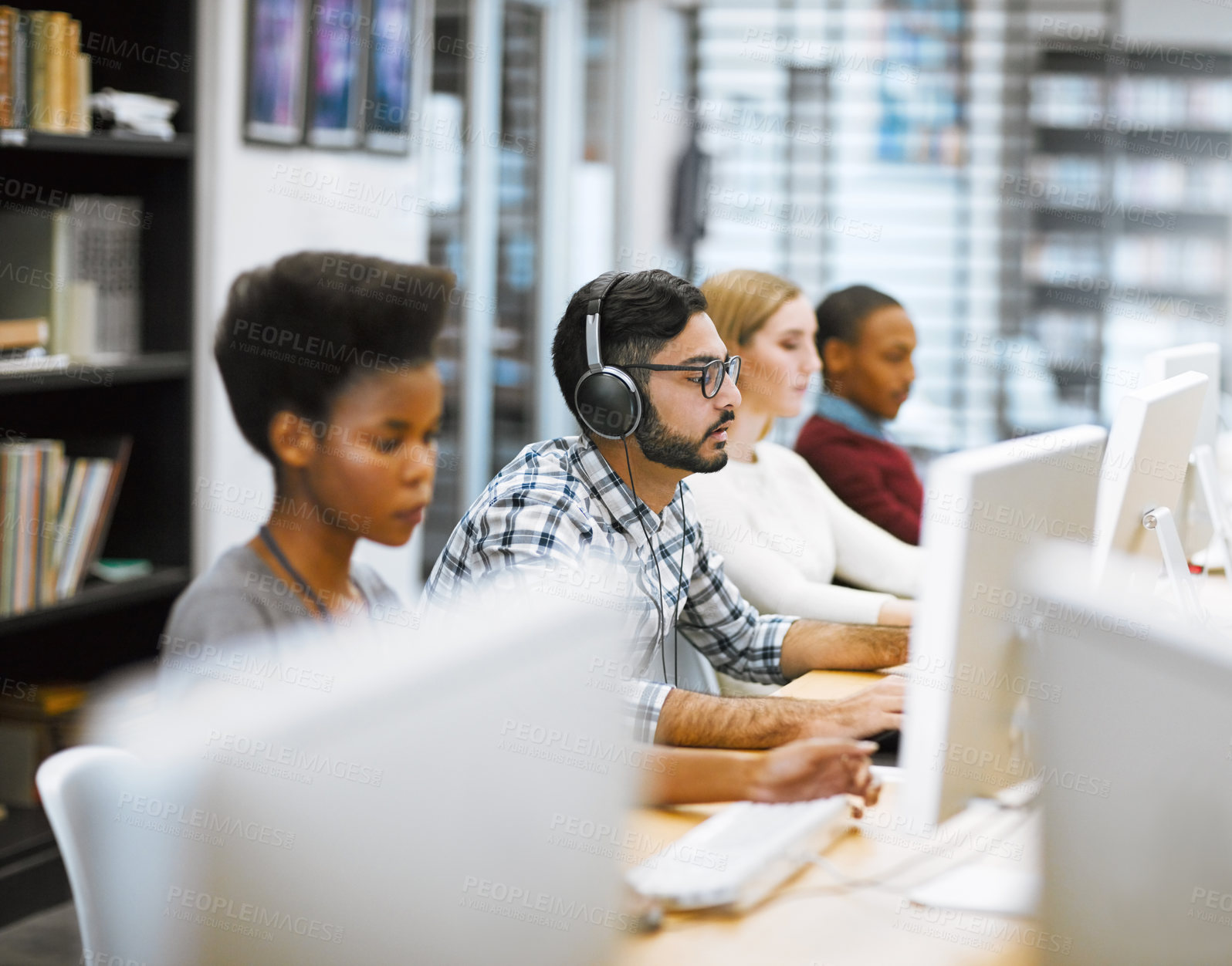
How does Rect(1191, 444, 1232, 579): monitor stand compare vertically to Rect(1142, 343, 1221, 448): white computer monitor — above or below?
below

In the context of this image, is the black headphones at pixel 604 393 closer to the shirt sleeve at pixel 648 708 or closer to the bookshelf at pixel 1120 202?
the shirt sleeve at pixel 648 708

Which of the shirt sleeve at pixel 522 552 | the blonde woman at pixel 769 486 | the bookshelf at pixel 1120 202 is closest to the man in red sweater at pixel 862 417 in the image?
the blonde woman at pixel 769 486

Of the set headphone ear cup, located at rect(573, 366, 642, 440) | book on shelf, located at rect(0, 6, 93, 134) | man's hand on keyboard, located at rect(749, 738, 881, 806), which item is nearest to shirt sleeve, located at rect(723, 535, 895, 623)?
headphone ear cup, located at rect(573, 366, 642, 440)

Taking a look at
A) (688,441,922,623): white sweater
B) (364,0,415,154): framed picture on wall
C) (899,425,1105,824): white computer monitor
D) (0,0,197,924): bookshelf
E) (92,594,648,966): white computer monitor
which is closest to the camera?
(92,594,648,966): white computer monitor

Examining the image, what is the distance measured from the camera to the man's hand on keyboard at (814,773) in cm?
121

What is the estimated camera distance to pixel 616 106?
4.62 metres

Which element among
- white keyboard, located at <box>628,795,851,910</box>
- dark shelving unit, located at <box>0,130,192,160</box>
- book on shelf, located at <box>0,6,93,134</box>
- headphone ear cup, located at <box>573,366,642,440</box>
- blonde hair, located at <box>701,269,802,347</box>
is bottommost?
white keyboard, located at <box>628,795,851,910</box>

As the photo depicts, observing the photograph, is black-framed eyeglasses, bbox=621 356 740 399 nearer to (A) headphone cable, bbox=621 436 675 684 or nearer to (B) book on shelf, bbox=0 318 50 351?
(A) headphone cable, bbox=621 436 675 684

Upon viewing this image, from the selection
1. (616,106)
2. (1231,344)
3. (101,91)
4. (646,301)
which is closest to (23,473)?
(101,91)

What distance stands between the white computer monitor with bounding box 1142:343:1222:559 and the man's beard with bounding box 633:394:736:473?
64 centimetres

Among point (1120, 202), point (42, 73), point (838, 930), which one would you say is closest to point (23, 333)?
point (42, 73)

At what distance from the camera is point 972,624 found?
0.98m

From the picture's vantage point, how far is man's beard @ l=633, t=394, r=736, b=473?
1.44 metres

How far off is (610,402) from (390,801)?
3.06 ft
